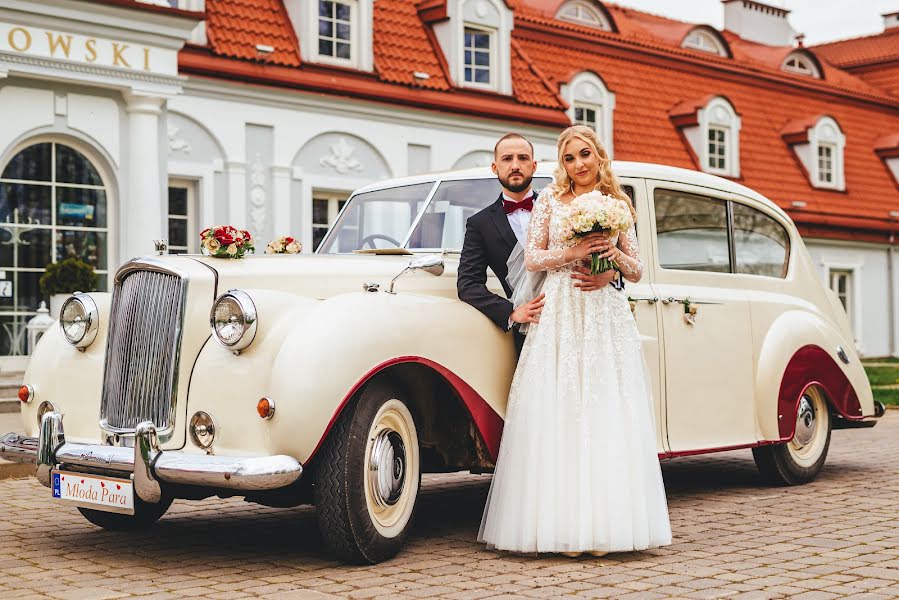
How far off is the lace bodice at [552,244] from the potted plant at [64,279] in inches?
383

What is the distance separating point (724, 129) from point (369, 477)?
21.5 m

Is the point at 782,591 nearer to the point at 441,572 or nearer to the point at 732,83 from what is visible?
the point at 441,572

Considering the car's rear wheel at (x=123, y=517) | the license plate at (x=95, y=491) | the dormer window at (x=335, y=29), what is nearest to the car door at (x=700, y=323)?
the car's rear wheel at (x=123, y=517)

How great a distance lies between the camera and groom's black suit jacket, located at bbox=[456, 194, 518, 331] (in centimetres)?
592

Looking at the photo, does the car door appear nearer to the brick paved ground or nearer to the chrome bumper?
the brick paved ground

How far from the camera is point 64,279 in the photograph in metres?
14.5

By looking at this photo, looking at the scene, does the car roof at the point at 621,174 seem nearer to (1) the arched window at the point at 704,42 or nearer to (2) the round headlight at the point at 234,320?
(2) the round headlight at the point at 234,320

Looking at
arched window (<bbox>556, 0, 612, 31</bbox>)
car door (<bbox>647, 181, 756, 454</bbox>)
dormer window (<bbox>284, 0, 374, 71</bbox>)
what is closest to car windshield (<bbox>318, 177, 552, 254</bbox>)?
car door (<bbox>647, 181, 756, 454</bbox>)

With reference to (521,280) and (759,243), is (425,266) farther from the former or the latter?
(759,243)

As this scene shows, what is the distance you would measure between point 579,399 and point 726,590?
1.20 metres

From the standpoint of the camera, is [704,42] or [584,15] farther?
[704,42]

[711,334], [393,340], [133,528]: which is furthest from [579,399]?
[133,528]

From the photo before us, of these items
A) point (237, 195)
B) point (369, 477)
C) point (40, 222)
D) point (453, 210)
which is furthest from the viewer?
point (237, 195)

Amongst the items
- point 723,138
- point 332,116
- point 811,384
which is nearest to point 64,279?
point 332,116
